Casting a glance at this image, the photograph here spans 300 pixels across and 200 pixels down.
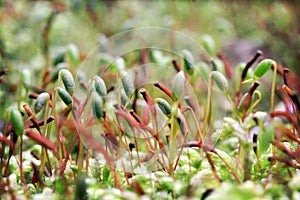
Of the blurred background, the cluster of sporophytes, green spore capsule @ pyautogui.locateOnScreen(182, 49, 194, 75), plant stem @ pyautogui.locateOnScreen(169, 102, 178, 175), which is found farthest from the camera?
the blurred background

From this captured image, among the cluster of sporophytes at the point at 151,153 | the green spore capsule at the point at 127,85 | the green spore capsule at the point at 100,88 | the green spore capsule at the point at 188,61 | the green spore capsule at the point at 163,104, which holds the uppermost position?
the green spore capsule at the point at 188,61

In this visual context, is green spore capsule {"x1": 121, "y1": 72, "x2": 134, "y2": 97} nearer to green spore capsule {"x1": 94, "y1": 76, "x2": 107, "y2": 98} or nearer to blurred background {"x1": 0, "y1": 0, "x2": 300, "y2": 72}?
green spore capsule {"x1": 94, "y1": 76, "x2": 107, "y2": 98}

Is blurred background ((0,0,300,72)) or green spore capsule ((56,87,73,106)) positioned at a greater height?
blurred background ((0,0,300,72))

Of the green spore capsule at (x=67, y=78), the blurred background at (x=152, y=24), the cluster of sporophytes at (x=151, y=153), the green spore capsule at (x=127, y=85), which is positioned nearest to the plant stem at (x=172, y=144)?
the cluster of sporophytes at (x=151, y=153)

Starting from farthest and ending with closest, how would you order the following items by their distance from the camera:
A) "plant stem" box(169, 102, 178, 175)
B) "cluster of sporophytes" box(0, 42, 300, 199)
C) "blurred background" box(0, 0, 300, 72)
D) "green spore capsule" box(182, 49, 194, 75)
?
"blurred background" box(0, 0, 300, 72), "green spore capsule" box(182, 49, 194, 75), "plant stem" box(169, 102, 178, 175), "cluster of sporophytes" box(0, 42, 300, 199)

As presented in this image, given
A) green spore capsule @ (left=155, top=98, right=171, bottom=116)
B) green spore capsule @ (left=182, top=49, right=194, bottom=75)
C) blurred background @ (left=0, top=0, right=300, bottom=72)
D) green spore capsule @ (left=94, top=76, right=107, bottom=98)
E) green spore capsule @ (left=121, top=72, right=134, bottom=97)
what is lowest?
green spore capsule @ (left=155, top=98, right=171, bottom=116)

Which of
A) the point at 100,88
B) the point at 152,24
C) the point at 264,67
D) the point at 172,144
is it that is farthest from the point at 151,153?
the point at 152,24

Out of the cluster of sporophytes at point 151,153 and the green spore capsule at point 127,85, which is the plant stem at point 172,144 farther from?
the green spore capsule at point 127,85

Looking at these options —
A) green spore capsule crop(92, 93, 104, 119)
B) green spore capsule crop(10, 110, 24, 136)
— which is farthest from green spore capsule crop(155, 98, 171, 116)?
green spore capsule crop(10, 110, 24, 136)

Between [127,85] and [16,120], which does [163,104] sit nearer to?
[127,85]
